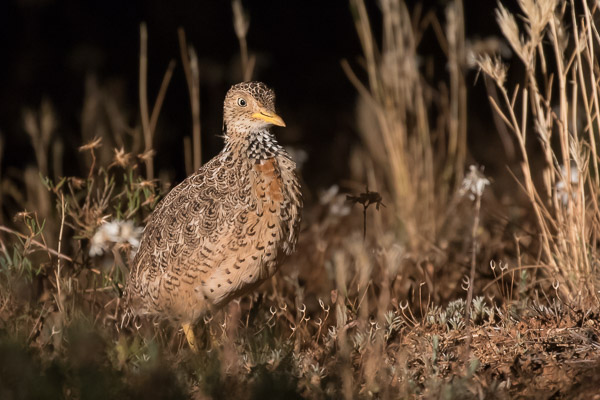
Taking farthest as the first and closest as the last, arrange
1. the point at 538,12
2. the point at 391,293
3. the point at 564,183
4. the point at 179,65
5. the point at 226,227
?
the point at 179,65
the point at 391,293
the point at 564,183
the point at 226,227
the point at 538,12

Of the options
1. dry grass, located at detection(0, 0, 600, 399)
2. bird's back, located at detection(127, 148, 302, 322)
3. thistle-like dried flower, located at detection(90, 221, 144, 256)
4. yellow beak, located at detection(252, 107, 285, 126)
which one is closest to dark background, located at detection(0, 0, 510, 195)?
dry grass, located at detection(0, 0, 600, 399)

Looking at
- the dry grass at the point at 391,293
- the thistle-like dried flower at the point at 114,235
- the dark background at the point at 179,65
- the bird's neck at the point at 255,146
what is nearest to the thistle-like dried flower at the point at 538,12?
the dry grass at the point at 391,293

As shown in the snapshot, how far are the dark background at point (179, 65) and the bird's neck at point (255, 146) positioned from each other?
13.0 feet

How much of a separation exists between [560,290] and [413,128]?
1.96 metres

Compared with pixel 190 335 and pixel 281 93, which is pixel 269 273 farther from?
pixel 281 93

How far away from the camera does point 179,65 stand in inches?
436

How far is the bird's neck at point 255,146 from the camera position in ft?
14.8

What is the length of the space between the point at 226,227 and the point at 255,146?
1.56 ft

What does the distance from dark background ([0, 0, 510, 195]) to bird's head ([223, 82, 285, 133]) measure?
391cm

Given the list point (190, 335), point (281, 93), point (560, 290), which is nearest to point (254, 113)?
point (190, 335)

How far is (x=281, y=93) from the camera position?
37.5 ft

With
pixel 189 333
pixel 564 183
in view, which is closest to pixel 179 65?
pixel 189 333

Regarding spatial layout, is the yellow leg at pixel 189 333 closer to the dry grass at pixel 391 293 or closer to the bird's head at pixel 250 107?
the dry grass at pixel 391 293

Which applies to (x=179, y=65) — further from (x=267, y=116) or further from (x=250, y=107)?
(x=267, y=116)
